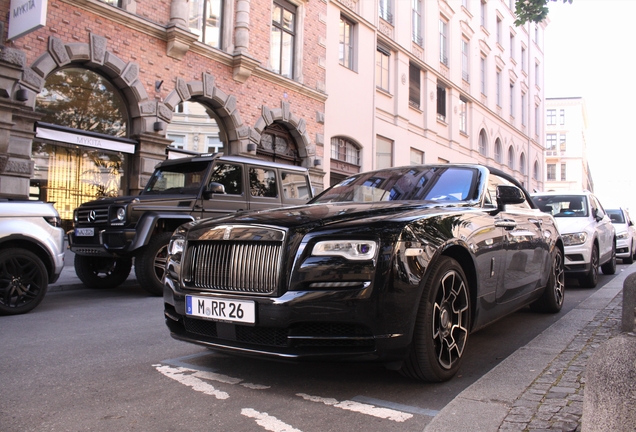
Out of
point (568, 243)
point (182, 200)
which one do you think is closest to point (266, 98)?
point (182, 200)

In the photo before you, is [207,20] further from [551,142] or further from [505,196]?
[551,142]

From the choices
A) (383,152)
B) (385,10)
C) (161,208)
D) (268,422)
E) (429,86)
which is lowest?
(268,422)

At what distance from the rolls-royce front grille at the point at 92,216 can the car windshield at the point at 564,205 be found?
7127 millimetres

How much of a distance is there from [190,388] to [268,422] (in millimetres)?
754

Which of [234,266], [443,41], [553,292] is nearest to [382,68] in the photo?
[443,41]

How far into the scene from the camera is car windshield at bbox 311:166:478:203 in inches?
171

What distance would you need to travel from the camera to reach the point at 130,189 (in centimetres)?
1319

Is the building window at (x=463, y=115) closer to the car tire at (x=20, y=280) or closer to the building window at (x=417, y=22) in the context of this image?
the building window at (x=417, y=22)

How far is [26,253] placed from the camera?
618 centimetres

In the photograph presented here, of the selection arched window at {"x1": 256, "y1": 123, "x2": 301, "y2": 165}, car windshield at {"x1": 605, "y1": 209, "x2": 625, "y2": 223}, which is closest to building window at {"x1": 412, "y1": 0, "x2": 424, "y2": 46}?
arched window at {"x1": 256, "y1": 123, "x2": 301, "y2": 165}

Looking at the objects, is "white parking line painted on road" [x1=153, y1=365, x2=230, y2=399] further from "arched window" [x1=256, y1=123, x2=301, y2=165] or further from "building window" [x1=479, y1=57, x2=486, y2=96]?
"building window" [x1=479, y1=57, x2=486, y2=96]

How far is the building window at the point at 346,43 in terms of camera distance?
2002 cm

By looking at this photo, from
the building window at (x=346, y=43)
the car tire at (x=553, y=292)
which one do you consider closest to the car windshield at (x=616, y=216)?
the building window at (x=346, y=43)

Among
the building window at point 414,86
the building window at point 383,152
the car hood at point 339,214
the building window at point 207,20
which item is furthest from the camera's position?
the building window at point 414,86
